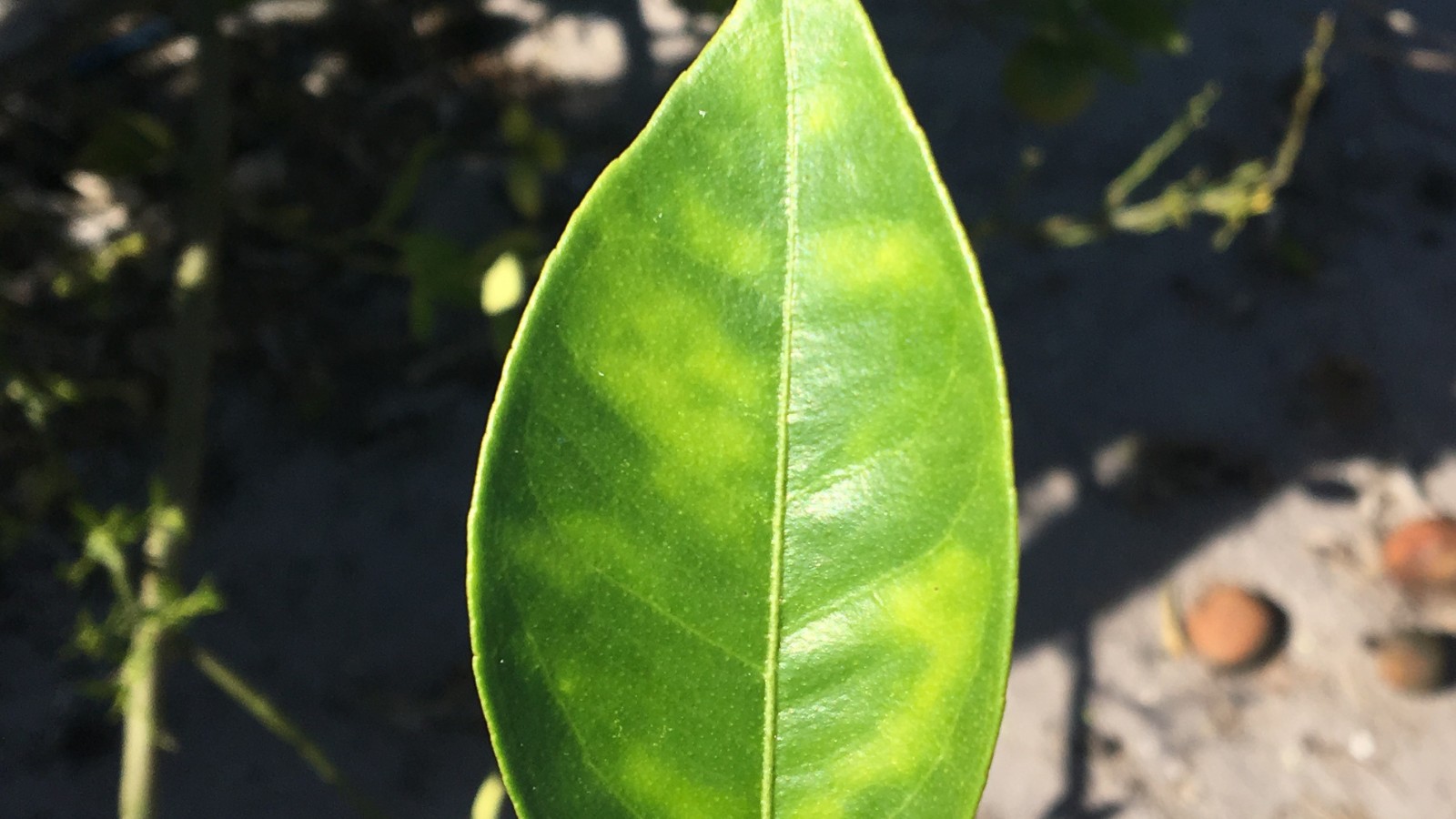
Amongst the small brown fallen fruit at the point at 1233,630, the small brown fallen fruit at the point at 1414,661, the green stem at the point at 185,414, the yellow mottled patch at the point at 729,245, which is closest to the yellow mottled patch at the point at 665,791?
the yellow mottled patch at the point at 729,245

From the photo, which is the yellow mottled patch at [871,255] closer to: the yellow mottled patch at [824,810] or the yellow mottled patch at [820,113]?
the yellow mottled patch at [820,113]

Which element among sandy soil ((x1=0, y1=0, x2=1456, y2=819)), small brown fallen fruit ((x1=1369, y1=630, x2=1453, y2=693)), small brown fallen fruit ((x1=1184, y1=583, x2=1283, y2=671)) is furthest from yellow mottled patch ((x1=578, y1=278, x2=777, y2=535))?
small brown fallen fruit ((x1=1369, y1=630, x2=1453, y2=693))

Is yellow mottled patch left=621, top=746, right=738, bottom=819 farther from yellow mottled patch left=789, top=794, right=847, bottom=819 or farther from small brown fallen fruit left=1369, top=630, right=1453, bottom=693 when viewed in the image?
small brown fallen fruit left=1369, top=630, right=1453, bottom=693

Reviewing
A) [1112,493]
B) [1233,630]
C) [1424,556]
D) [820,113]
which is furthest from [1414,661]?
[820,113]

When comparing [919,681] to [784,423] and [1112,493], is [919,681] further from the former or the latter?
[1112,493]

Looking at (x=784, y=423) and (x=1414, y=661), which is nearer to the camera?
(x=784, y=423)

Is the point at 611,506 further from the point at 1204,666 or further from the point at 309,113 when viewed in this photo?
the point at 1204,666
